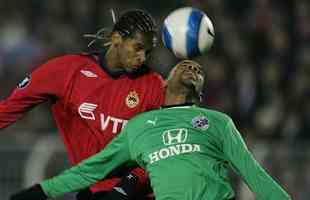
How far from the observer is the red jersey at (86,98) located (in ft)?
20.6

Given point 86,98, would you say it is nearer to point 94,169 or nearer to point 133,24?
point 133,24

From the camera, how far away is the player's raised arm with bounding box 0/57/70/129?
20.8 feet

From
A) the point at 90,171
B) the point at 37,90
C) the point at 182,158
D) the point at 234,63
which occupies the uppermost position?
the point at 37,90

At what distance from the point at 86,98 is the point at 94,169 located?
80cm

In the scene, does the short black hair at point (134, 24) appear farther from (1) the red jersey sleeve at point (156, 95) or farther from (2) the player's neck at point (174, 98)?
(2) the player's neck at point (174, 98)

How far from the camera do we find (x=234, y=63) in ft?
37.1

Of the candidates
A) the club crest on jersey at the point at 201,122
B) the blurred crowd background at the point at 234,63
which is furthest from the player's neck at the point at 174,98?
the blurred crowd background at the point at 234,63

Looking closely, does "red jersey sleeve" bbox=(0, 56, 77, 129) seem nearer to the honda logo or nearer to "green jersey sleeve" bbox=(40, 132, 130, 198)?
"green jersey sleeve" bbox=(40, 132, 130, 198)

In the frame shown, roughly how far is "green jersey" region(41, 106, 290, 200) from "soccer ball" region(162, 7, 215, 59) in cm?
80

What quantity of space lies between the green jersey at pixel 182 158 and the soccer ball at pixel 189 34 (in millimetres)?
801

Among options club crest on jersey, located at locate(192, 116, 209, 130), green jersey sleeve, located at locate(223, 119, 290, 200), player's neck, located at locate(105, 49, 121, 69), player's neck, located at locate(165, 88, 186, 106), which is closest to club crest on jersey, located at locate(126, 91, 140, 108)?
player's neck, located at locate(105, 49, 121, 69)

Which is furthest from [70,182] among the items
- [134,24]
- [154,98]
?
[134,24]

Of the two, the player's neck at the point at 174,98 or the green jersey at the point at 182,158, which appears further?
the player's neck at the point at 174,98

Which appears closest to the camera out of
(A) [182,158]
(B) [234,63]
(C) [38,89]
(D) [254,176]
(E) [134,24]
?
(D) [254,176]
